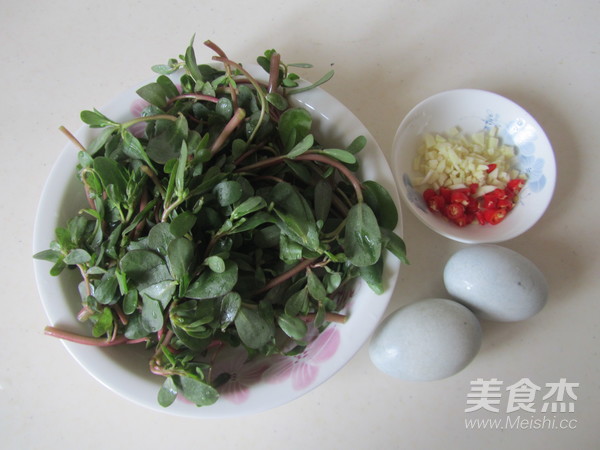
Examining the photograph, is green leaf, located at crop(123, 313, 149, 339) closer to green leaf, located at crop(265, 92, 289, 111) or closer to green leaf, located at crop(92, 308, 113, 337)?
green leaf, located at crop(92, 308, 113, 337)

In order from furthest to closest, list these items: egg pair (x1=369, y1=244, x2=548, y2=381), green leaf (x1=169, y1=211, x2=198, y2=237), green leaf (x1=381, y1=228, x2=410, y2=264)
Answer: egg pair (x1=369, y1=244, x2=548, y2=381)
green leaf (x1=381, y1=228, x2=410, y2=264)
green leaf (x1=169, y1=211, x2=198, y2=237)

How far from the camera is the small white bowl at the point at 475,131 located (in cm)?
74

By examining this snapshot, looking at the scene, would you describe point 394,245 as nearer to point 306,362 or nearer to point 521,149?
point 306,362

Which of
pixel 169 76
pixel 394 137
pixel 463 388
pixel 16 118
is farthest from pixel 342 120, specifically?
pixel 16 118

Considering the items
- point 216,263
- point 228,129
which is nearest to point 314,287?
point 216,263

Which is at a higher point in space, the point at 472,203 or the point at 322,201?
the point at 322,201

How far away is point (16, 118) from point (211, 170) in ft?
1.77

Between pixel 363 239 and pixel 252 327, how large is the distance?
0.18m

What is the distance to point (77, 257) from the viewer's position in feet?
1.77

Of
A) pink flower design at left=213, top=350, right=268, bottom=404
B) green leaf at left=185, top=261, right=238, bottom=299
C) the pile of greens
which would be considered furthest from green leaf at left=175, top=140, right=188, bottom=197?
pink flower design at left=213, top=350, right=268, bottom=404

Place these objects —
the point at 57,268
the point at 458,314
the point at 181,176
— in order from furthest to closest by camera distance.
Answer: the point at 458,314 < the point at 57,268 < the point at 181,176

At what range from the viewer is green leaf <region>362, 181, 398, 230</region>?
0.59 metres

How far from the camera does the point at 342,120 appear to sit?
0.64 meters

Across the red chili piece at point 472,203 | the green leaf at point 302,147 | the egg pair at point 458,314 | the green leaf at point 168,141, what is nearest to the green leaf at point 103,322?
the green leaf at point 168,141
